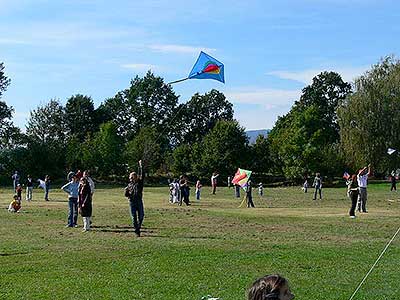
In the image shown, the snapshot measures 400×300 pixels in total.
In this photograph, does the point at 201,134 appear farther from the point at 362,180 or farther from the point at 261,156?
the point at 362,180

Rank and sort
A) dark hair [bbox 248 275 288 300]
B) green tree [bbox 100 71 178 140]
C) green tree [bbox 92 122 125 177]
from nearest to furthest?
dark hair [bbox 248 275 288 300], green tree [bbox 92 122 125 177], green tree [bbox 100 71 178 140]

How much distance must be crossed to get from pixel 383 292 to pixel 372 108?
180 feet

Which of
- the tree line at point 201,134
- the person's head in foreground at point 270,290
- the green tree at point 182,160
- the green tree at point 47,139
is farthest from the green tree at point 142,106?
the person's head in foreground at point 270,290

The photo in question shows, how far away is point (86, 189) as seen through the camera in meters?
19.9

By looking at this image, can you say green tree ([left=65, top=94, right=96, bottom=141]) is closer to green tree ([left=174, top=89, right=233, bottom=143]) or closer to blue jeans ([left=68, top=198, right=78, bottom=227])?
green tree ([left=174, top=89, right=233, bottom=143])

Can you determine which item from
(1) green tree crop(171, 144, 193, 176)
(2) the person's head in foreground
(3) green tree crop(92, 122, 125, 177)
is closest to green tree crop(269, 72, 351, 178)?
(1) green tree crop(171, 144, 193, 176)

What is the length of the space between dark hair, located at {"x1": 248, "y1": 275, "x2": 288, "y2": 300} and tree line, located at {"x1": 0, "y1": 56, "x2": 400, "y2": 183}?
57969 mm

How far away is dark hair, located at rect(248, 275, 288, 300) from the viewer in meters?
4.25

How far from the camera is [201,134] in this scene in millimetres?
103062

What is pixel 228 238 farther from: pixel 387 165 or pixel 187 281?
pixel 387 165

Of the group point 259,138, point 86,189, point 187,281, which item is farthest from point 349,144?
point 187,281

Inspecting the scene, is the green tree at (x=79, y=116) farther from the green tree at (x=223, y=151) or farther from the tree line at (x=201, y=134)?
the green tree at (x=223, y=151)

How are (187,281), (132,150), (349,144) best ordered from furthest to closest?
(132,150), (349,144), (187,281)

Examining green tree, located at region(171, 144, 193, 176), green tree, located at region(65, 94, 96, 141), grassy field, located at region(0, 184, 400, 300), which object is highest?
green tree, located at region(65, 94, 96, 141)
